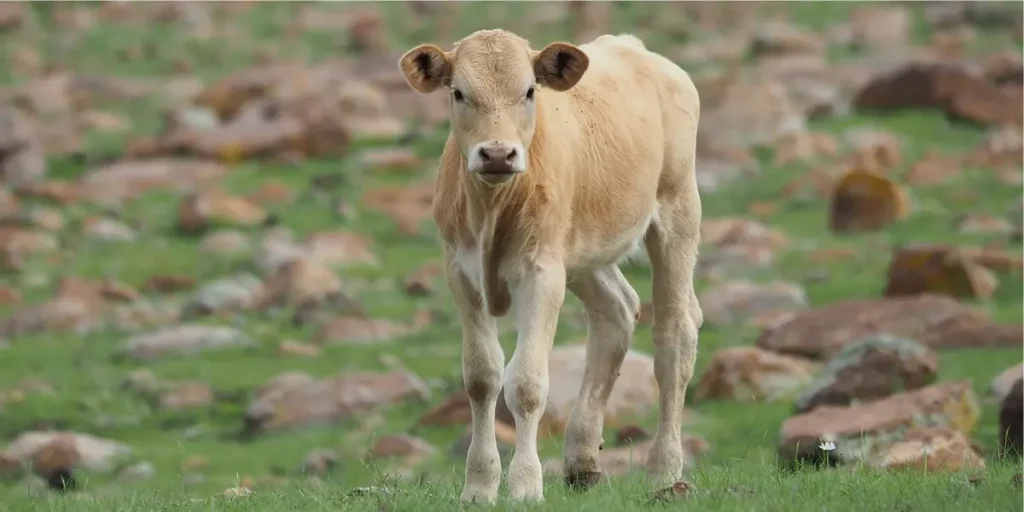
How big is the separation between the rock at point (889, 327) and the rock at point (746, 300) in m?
2.08

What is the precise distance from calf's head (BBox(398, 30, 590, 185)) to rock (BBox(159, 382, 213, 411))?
16920mm

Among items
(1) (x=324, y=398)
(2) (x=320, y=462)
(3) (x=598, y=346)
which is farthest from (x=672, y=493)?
(1) (x=324, y=398)

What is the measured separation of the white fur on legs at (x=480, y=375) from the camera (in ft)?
38.4

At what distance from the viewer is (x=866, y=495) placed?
1094 centimetres

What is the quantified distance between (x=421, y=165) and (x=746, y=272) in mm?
12200

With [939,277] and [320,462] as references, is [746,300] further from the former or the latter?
[320,462]

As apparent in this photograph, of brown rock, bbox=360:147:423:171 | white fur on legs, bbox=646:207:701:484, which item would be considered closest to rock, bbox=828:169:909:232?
brown rock, bbox=360:147:423:171

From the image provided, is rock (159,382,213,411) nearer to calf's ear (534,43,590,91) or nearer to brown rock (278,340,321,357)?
brown rock (278,340,321,357)

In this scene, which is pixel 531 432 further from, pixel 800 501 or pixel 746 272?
pixel 746 272

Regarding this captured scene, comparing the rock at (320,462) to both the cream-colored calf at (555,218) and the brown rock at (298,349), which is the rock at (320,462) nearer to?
the brown rock at (298,349)

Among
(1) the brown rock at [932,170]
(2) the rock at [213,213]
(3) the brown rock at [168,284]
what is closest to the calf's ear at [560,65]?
(3) the brown rock at [168,284]

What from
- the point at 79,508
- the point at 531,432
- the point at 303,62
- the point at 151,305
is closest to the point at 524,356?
the point at 531,432

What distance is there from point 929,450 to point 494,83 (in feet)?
22.7

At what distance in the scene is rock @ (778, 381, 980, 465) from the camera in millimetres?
17969
